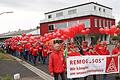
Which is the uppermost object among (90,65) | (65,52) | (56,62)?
(65,52)

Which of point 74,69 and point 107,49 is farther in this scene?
point 107,49

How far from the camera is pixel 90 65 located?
1150 centimetres

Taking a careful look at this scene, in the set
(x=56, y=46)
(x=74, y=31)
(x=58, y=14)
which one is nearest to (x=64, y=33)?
(x=74, y=31)

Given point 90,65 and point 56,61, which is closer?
point 56,61

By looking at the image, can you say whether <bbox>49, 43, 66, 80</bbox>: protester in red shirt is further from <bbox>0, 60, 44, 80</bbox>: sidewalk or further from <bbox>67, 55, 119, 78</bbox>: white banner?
<bbox>0, 60, 44, 80</bbox>: sidewalk

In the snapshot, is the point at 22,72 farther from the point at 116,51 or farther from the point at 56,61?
the point at 56,61

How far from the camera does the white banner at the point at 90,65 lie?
428 inches

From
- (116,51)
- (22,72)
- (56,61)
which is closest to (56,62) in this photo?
(56,61)

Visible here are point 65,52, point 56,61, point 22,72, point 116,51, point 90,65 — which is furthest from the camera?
point 22,72

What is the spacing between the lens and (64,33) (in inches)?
717

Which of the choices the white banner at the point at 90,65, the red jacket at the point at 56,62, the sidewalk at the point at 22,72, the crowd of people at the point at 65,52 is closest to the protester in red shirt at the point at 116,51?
the crowd of people at the point at 65,52

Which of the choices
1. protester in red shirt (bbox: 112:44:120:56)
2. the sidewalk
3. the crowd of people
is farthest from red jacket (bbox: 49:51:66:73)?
the sidewalk

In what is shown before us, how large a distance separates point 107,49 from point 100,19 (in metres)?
47.6

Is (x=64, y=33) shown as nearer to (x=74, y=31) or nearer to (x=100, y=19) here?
(x=74, y=31)
